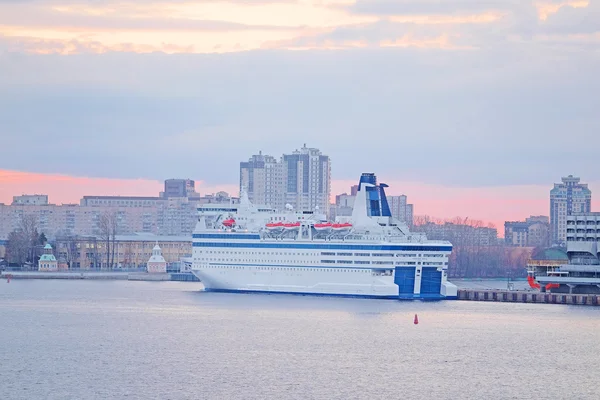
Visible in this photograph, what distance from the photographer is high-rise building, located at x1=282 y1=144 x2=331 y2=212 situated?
578 ft

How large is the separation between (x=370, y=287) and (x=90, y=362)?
29.9 m

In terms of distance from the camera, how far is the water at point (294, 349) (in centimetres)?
3884

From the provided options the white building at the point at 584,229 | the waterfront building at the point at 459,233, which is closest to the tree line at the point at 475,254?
the waterfront building at the point at 459,233

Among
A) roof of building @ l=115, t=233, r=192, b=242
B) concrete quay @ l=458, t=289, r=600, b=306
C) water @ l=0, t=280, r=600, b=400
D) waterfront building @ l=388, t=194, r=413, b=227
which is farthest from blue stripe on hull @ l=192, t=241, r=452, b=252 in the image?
waterfront building @ l=388, t=194, r=413, b=227

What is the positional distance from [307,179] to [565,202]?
35.8 m

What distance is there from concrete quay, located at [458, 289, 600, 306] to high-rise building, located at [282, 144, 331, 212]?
97.8 m

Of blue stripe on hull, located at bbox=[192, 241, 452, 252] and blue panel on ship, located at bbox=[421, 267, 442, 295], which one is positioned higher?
blue stripe on hull, located at bbox=[192, 241, 452, 252]

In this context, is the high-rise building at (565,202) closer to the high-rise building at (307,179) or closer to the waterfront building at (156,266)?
the high-rise building at (307,179)

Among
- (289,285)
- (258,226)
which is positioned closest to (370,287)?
(289,285)

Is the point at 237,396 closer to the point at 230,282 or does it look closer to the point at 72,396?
the point at 72,396

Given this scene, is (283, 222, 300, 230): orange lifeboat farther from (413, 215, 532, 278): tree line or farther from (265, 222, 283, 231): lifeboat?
(413, 215, 532, 278): tree line

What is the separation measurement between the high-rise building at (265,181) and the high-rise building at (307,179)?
37.3 inches

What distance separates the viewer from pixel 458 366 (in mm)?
44250

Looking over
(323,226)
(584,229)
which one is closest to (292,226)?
(323,226)
